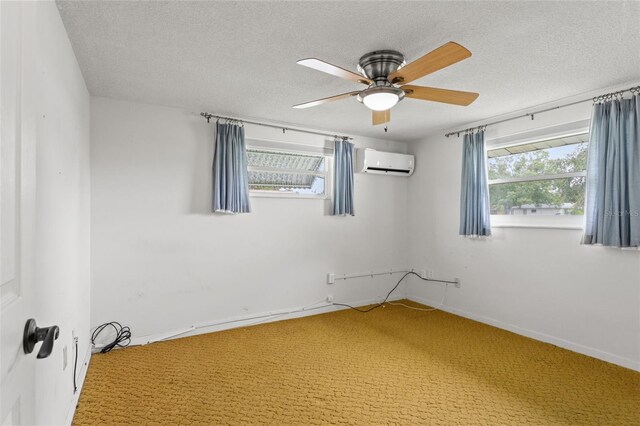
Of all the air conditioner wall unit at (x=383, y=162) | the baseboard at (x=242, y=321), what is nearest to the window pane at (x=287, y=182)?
the air conditioner wall unit at (x=383, y=162)

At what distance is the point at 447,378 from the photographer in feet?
8.04

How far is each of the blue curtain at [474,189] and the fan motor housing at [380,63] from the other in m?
1.95

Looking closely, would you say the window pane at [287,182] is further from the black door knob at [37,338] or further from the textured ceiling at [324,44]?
the black door knob at [37,338]

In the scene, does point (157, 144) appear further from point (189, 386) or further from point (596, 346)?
point (596, 346)

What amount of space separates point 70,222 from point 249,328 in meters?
2.05

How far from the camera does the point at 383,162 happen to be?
434 cm

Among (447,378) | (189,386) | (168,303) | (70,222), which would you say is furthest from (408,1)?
(168,303)

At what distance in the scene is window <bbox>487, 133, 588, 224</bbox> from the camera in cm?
303

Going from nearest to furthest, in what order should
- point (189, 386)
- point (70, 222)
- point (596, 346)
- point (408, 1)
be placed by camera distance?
point (408, 1) → point (70, 222) → point (189, 386) → point (596, 346)

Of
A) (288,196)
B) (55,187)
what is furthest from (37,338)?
(288,196)

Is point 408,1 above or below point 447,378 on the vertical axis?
above

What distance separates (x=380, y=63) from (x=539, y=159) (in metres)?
2.21

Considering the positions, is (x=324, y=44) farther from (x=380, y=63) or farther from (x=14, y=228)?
(x=14, y=228)

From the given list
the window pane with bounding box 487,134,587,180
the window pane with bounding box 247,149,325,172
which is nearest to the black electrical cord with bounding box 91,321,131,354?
the window pane with bounding box 247,149,325,172
